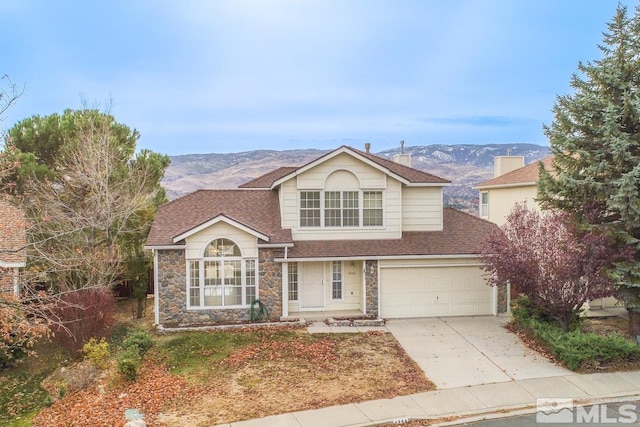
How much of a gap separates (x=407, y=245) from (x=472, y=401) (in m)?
7.99

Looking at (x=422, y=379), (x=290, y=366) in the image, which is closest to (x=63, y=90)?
(x=290, y=366)

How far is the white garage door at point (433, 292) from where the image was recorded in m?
17.0

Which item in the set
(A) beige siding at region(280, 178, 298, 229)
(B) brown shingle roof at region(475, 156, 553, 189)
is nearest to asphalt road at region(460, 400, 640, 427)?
(A) beige siding at region(280, 178, 298, 229)

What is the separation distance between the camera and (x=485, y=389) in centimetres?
1043

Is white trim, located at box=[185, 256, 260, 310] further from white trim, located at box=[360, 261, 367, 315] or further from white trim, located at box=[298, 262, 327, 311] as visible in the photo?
white trim, located at box=[360, 261, 367, 315]

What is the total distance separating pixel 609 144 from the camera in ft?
42.7

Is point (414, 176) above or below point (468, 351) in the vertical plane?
above

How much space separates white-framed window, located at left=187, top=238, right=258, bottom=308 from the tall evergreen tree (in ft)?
35.1

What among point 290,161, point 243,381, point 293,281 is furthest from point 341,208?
point 290,161

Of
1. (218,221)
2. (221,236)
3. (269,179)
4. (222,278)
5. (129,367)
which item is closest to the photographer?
(129,367)

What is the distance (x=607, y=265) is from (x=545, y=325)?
2.56 metres

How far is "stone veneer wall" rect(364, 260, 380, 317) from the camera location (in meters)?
16.7

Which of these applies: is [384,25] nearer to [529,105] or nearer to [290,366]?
[290,366]

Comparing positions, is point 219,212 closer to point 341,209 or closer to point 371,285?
point 341,209
